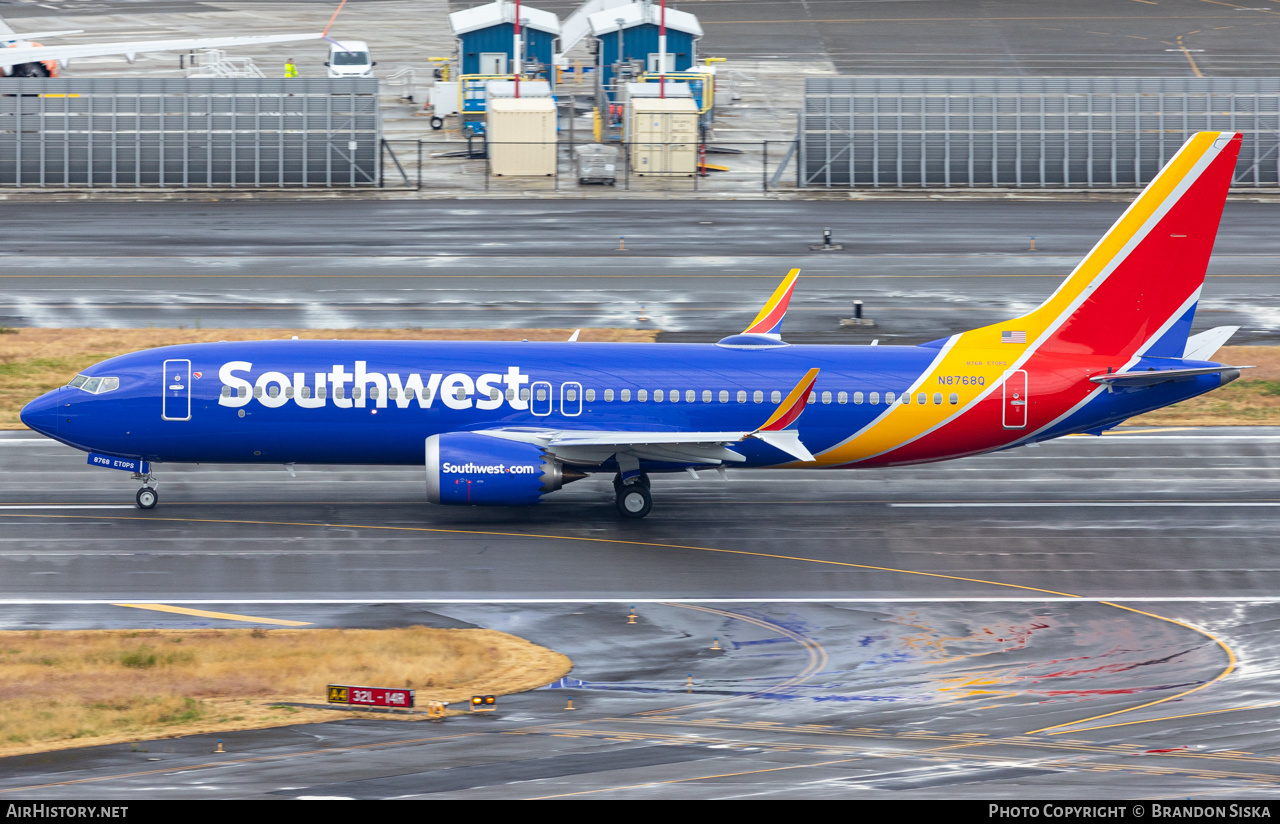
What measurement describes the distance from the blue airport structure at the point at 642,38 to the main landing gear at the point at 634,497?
219ft

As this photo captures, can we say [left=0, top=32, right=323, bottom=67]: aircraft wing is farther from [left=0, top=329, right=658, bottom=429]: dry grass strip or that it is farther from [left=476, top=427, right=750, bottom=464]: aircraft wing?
[left=476, top=427, right=750, bottom=464]: aircraft wing

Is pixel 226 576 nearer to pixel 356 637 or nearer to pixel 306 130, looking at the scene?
pixel 356 637

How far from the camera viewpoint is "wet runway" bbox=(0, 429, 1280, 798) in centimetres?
2539

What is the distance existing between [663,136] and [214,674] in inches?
2488

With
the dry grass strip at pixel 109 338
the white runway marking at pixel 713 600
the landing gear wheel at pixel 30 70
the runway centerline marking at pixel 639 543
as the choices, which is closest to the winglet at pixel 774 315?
the runway centerline marking at pixel 639 543

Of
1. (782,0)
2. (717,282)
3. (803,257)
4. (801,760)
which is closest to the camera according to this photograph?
(801,760)

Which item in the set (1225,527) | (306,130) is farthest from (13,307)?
(1225,527)

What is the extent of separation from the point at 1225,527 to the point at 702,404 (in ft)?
47.9

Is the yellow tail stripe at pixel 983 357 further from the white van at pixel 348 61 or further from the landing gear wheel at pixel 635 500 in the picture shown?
the white van at pixel 348 61

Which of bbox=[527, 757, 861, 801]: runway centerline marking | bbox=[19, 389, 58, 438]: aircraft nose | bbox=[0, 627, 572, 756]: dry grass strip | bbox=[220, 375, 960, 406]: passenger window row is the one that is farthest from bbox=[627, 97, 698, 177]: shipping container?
bbox=[527, 757, 861, 801]: runway centerline marking

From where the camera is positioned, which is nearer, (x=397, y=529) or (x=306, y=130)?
(x=397, y=529)

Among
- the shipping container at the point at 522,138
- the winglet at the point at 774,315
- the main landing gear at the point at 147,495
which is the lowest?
the main landing gear at the point at 147,495

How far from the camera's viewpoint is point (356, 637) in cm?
3250

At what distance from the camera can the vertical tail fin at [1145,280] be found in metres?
41.2
